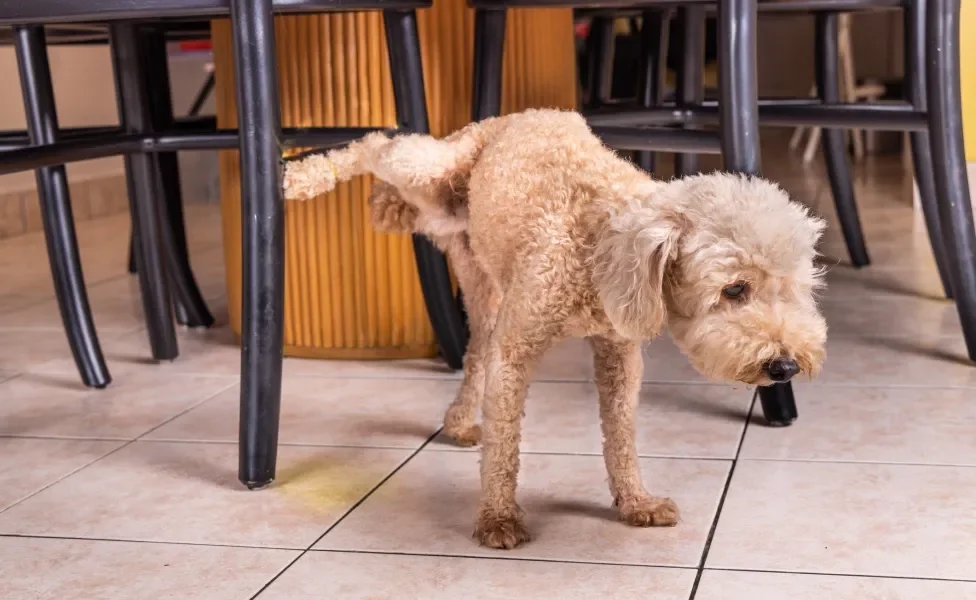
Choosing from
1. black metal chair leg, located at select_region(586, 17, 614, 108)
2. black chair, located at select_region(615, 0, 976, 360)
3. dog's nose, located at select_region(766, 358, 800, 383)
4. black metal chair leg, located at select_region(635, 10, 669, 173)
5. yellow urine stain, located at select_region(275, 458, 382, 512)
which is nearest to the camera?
dog's nose, located at select_region(766, 358, 800, 383)

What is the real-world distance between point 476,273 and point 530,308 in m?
0.36

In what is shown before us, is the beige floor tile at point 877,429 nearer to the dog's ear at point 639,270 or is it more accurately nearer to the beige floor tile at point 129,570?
the dog's ear at point 639,270

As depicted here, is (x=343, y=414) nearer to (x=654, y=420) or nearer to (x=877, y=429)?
(x=654, y=420)

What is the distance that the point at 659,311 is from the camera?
1162 mm

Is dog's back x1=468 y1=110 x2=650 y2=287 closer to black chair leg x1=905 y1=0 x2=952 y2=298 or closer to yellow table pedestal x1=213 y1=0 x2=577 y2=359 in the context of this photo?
yellow table pedestal x1=213 y1=0 x2=577 y2=359

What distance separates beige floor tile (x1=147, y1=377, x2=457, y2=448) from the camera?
1.72 meters

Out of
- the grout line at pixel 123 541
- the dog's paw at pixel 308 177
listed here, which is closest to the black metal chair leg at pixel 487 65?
the dog's paw at pixel 308 177

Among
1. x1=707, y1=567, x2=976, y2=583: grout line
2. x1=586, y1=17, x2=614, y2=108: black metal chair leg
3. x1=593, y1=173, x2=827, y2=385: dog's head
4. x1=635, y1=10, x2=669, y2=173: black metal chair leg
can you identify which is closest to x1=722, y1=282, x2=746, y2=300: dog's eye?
x1=593, y1=173, x2=827, y2=385: dog's head

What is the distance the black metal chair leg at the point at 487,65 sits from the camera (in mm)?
1882

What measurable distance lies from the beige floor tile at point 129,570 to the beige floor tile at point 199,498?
3cm

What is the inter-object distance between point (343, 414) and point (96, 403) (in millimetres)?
441

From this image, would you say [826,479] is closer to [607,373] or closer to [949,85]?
[607,373]

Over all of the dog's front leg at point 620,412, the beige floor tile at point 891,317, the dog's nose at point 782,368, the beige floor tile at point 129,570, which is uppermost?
the dog's nose at point 782,368

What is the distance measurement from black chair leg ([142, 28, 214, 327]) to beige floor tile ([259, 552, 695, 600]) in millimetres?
1290
